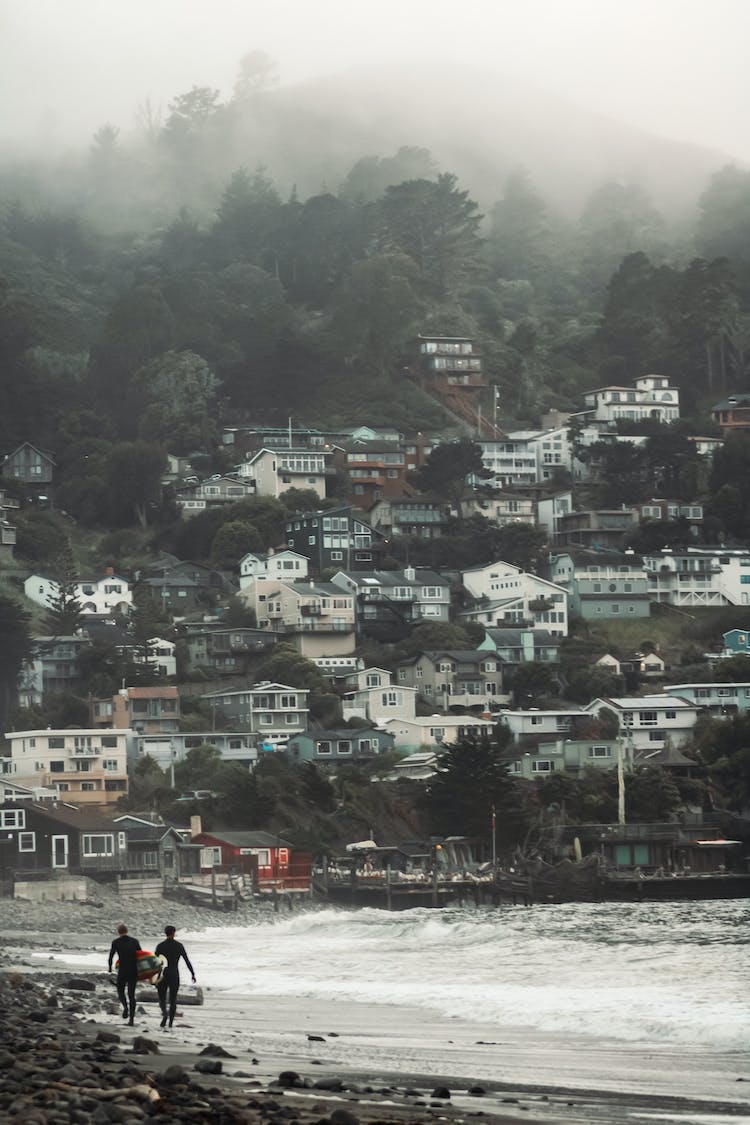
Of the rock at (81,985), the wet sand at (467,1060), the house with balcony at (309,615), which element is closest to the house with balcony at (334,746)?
the house with balcony at (309,615)

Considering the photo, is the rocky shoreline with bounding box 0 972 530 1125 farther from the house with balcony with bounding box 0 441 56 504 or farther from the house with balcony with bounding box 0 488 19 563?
the house with balcony with bounding box 0 441 56 504

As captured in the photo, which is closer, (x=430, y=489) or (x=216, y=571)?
(x=216, y=571)

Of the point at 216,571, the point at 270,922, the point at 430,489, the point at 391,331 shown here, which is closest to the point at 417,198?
the point at 391,331

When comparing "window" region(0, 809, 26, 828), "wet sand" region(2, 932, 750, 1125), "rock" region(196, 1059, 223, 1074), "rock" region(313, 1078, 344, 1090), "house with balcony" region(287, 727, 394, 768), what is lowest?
"wet sand" region(2, 932, 750, 1125)

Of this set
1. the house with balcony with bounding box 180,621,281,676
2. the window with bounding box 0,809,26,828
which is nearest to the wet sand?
the window with bounding box 0,809,26,828

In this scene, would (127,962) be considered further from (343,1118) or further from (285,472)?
(285,472)

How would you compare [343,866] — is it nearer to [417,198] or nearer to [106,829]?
[106,829]
